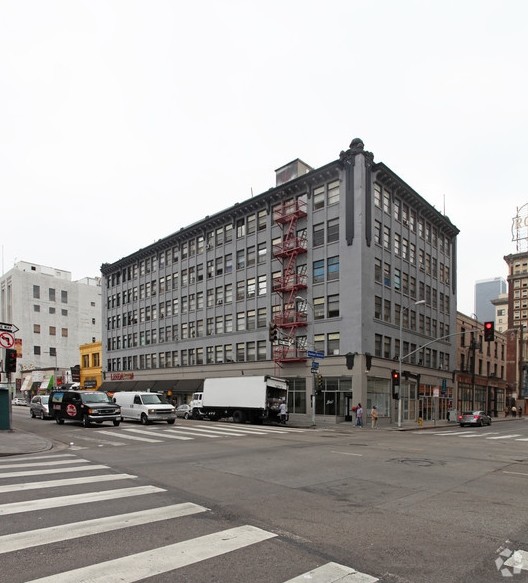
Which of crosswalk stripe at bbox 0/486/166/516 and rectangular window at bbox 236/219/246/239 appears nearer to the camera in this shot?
crosswalk stripe at bbox 0/486/166/516

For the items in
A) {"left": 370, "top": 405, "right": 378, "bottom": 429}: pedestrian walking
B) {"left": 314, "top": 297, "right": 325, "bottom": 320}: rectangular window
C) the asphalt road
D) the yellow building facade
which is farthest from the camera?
the yellow building facade

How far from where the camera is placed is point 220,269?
49.9m

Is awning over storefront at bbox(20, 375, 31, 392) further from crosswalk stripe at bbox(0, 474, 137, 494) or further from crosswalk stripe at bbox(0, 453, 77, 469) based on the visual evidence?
crosswalk stripe at bbox(0, 474, 137, 494)

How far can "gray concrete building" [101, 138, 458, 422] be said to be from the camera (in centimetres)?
3794

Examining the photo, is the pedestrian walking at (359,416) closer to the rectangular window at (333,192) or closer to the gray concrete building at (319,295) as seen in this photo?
the gray concrete building at (319,295)

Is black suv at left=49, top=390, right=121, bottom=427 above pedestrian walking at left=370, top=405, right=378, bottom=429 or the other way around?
above

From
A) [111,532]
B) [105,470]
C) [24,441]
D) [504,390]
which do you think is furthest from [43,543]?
[504,390]

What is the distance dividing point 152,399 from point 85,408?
16.2 ft

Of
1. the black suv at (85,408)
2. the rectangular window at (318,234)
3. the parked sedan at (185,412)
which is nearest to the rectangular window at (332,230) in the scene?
the rectangular window at (318,234)

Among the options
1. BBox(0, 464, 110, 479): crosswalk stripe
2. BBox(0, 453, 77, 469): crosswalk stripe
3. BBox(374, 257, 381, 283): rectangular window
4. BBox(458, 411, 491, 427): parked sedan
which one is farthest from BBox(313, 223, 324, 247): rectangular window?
BBox(0, 464, 110, 479): crosswalk stripe

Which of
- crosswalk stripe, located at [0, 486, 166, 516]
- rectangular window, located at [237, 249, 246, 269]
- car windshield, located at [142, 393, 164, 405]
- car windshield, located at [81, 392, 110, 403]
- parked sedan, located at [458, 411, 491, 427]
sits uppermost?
rectangular window, located at [237, 249, 246, 269]

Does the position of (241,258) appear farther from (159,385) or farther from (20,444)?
(20,444)

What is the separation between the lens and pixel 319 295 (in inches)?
1571

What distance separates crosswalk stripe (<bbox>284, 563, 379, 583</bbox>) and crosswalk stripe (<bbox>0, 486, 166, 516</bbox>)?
14.7 feet
